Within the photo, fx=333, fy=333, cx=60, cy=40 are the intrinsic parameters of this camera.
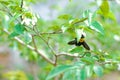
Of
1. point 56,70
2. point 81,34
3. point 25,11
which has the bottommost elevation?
point 56,70

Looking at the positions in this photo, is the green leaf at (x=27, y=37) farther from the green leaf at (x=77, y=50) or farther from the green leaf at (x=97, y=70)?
the green leaf at (x=97, y=70)

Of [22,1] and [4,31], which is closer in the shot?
[22,1]

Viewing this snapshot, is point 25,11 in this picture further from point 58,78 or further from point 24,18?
point 58,78

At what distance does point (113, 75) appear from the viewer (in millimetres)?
4766

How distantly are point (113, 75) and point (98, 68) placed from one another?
148 inches

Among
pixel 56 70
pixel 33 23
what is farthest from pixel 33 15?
pixel 56 70

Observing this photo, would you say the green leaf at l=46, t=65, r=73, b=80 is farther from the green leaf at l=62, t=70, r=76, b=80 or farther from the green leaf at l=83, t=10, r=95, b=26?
the green leaf at l=83, t=10, r=95, b=26

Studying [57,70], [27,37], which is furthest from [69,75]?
[27,37]

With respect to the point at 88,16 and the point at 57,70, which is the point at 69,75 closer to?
the point at 57,70

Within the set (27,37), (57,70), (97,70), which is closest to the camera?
(57,70)

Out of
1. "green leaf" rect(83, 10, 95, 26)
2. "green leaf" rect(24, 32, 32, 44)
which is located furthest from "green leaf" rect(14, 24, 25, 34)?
"green leaf" rect(83, 10, 95, 26)

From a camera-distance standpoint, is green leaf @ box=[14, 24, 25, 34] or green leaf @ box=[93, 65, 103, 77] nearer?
green leaf @ box=[93, 65, 103, 77]

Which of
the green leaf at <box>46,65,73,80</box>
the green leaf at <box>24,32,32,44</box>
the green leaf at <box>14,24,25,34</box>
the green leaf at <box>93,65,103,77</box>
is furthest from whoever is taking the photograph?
the green leaf at <box>24,32,32,44</box>

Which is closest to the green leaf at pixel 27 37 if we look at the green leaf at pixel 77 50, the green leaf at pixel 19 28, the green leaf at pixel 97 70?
the green leaf at pixel 19 28
